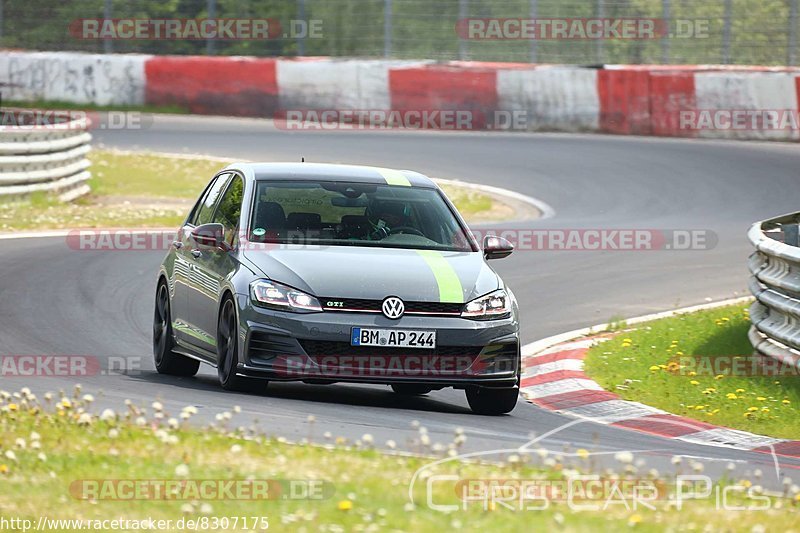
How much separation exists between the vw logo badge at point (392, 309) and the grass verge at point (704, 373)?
246cm

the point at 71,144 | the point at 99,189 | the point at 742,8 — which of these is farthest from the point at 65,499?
the point at 742,8

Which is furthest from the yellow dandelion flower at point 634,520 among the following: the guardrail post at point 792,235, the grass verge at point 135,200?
the grass verge at point 135,200

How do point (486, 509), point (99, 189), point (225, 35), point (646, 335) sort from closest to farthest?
1. point (486, 509)
2. point (646, 335)
3. point (99, 189)
4. point (225, 35)

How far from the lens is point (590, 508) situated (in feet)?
18.9

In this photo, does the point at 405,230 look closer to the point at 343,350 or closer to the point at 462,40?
the point at 343,350

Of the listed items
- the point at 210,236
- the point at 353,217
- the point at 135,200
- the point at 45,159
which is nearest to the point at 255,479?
the point at 210,236

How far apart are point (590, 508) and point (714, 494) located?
79 cm

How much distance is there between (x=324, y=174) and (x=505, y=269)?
602cm

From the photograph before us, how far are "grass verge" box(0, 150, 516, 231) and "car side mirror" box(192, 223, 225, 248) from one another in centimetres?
935

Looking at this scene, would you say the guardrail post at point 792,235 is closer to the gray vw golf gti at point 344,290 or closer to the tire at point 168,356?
the gray vw golf gti at point 344,290

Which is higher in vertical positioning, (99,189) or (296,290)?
(296,290)

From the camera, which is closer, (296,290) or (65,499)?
(65,499)

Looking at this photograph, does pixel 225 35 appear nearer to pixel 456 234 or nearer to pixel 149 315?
pixel 149 315

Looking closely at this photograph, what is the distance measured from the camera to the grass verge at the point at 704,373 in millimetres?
10055
